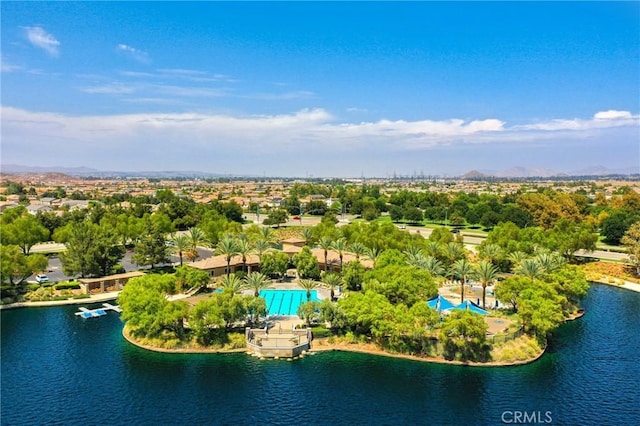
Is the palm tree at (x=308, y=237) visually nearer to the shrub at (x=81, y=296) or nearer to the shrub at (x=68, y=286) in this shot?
the shrub at (x=81, y=296)

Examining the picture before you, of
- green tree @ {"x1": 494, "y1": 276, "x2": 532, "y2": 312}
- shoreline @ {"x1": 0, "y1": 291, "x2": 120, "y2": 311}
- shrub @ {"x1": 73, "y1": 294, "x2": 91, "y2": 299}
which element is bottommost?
shoreline @ {"x1": 0, "y1": 291, "x2": 120, "y2": 311}

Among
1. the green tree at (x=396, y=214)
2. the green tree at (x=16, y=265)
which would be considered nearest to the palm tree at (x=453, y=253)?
the green tree at (x=16, y=265)

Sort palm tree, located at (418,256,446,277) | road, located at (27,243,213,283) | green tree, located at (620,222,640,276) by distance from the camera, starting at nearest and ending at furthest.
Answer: palm tree, located at (418,256,446,277) → road, located at (27,243,213,283) → green tree, located at (620,222,640,276)

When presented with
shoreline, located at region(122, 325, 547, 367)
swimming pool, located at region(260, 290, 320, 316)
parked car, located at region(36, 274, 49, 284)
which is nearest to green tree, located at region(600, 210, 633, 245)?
shoreline, located at region(122, 325, 547, 367)

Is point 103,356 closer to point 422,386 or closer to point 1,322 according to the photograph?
point 1,322

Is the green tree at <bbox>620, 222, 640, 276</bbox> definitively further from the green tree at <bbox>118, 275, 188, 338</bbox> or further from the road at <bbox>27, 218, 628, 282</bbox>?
the green tree at <bbox>118, 275, 188, 338</bbox>

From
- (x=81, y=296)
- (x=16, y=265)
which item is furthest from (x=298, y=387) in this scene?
(x=16, y=265)
